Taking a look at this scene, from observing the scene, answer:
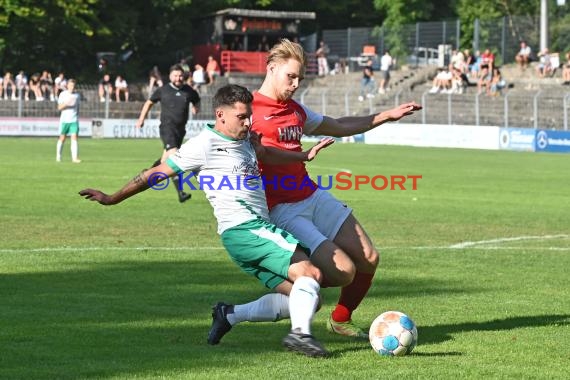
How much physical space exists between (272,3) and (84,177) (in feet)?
163

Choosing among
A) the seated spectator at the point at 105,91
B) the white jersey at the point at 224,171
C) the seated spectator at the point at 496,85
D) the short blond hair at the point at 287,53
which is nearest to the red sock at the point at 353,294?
the white jersey at the point at 224,171

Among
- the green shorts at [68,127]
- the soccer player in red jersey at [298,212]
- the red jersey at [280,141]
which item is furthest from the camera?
the green shorts at [68,127]

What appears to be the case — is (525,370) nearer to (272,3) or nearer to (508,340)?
(508,340)

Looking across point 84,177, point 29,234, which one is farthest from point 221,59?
point 29,234

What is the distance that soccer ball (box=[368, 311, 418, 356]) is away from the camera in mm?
7645

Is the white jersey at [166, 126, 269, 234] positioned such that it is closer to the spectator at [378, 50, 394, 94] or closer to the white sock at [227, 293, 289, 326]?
the white sock at [227, 293, 289, 326]

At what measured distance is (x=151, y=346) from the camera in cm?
778

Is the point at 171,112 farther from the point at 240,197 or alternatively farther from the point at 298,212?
the point at 240,197

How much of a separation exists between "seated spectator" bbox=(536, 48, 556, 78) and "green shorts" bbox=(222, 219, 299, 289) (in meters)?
44.5

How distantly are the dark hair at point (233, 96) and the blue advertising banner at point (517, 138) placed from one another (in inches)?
1424

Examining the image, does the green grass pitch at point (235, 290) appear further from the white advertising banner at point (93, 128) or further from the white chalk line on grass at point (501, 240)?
the white advertising banner at point (93, 128)

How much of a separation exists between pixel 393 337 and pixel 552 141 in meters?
35.9

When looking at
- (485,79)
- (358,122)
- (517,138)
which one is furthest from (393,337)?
(485,79)

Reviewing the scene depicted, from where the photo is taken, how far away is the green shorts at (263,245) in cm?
772
